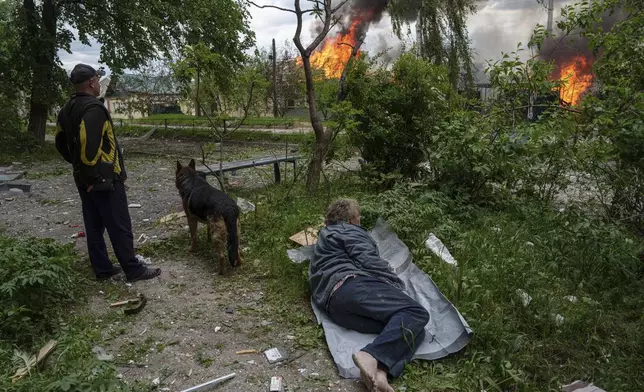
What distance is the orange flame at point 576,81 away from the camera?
743 centimetres

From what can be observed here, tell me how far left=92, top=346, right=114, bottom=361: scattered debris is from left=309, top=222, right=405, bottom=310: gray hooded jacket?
5.50ft

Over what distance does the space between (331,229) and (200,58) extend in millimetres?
3615

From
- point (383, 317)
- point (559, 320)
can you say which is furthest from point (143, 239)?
point (559, 320)

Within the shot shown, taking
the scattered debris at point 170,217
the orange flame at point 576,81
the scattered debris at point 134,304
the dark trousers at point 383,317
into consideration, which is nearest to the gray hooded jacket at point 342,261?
the dark trousers at point 383,317

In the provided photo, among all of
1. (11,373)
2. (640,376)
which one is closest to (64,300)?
(11,373)

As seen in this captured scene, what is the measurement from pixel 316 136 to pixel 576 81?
16.3 feet

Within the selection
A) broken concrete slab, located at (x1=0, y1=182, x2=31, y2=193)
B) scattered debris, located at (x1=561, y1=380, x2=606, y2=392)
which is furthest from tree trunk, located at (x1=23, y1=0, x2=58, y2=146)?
scattered debris, located at (x1=561, y1=380, x2=606, y2=392)

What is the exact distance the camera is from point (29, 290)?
12.5 ft

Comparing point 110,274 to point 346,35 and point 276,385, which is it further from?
point 346,35

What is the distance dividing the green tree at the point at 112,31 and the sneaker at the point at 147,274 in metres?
11.1

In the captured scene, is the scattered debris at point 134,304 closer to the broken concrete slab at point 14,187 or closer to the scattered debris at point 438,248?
the scattered debris at point 438,248

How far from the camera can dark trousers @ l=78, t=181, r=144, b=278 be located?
4754mm

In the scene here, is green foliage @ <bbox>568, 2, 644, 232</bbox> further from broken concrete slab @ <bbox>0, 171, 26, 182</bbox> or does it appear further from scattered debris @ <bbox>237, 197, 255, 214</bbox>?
broken concrete slab @ <bbox>0, 171, 26, 182</bbox>

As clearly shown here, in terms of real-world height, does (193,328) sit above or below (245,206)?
below
